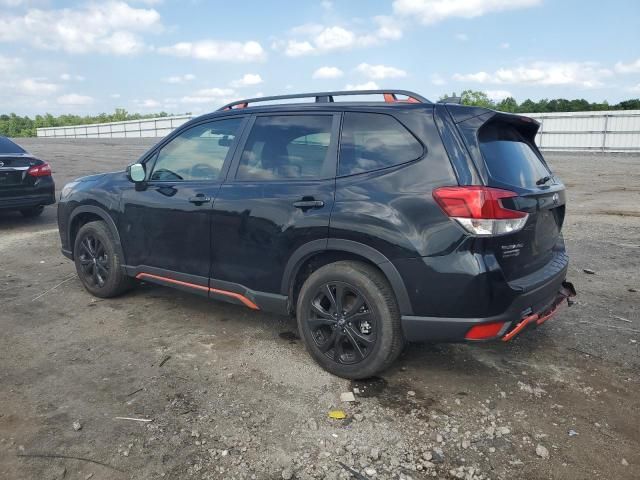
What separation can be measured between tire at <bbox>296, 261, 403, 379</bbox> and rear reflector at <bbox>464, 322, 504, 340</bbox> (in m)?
0.44

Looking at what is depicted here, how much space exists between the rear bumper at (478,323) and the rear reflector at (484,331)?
0.01 meters

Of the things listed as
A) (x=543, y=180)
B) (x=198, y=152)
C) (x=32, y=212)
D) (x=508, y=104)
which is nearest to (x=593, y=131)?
(x=508, y=104)

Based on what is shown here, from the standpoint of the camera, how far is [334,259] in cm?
350

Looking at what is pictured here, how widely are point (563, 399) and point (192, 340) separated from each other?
267 cm

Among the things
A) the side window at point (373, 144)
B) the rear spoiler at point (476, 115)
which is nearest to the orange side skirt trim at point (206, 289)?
the side window at point (373, 144)

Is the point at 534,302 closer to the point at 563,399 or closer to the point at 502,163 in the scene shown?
the point at 563,399

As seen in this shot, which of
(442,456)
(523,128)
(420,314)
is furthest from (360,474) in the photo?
(523,128)

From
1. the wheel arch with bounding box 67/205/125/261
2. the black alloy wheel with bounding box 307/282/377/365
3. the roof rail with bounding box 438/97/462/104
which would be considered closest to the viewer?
the black alloy wheel with bounding box 307/282/377/365

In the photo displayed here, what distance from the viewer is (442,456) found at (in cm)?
268

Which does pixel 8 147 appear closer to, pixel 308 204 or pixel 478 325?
pixel 308 204

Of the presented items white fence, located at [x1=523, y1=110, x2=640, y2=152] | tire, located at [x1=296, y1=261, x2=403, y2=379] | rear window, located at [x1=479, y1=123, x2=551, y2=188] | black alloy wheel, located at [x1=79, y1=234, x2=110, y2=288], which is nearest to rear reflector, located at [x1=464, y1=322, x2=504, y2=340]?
tire, located at [x1=296, y1=261, x2=403, y2=379]

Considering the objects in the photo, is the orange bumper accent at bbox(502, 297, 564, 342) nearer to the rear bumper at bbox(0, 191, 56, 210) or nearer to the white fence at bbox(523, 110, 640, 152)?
the rear bumper at bbox(0, 191, 56, 210)

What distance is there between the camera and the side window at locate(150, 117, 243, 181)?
4125 millimetres

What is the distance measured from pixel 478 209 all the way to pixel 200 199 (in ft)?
7.06
